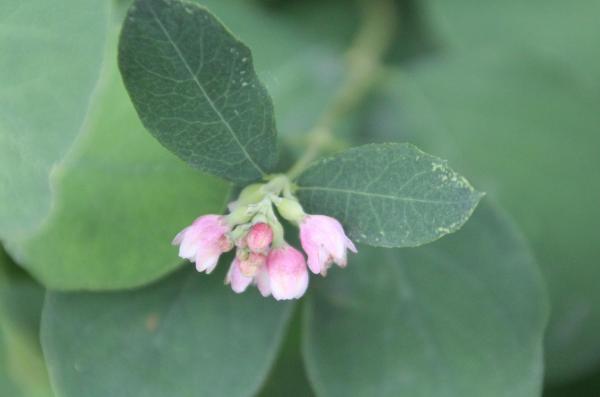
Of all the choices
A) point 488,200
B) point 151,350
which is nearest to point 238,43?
point 151,350

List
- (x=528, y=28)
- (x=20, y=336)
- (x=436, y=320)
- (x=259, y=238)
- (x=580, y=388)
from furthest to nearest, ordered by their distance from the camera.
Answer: (x=528, y=28)
(x=580, y=388)
(x=20, y=336)
(x=436, y=320)
(x=259, y=238)

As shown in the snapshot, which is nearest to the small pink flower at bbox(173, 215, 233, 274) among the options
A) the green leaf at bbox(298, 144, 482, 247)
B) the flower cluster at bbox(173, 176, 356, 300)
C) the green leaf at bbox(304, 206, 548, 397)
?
the flower cluster at bbox(173, 176, 356, 300)

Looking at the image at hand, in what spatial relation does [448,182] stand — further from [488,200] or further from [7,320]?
[7,320]

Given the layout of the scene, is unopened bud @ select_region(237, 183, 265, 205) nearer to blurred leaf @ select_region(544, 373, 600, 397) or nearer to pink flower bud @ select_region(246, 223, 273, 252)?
pink flower bud @ select_region(246, 223, 273, 252)

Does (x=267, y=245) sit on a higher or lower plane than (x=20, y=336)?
higher

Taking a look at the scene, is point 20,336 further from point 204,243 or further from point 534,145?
point 534,145

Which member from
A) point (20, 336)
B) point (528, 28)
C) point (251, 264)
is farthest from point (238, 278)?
point (528, 28)

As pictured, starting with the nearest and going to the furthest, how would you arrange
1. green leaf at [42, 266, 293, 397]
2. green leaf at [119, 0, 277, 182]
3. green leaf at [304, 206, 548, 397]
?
green leaf at [119, 0, 277, 182] → green leaf at [42, 266, 293, 397] → green leaf at [304, 206, 548, 397]
